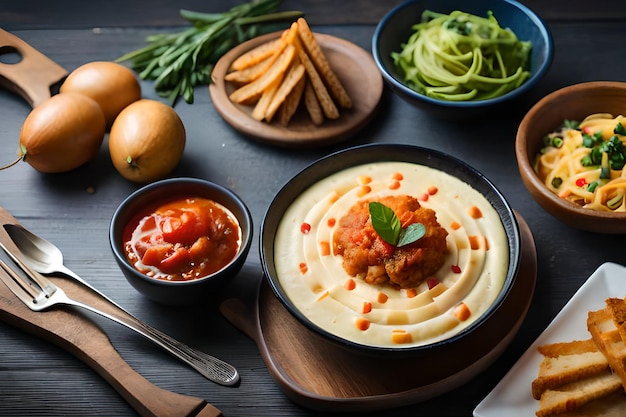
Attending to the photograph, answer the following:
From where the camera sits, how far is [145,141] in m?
3.68

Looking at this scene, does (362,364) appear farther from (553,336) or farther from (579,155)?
(579,155)

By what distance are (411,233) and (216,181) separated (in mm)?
1339

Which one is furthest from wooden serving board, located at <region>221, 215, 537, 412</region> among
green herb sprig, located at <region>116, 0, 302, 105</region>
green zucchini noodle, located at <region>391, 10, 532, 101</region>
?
green herb sprig, located at <region>116, 0, 302, 105</region>

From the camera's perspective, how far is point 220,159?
4043mm

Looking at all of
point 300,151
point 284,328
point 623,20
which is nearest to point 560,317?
point 284,328

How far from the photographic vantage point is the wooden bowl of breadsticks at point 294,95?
4.04 m

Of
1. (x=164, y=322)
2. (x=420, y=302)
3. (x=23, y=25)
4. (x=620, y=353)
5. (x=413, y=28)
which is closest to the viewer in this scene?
(x=620, y=353)

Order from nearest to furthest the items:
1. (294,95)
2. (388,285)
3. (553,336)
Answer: (553,336) → (388,285) → (294,95)

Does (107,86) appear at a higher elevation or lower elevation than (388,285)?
higher

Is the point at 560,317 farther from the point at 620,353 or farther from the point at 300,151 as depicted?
the point at 300,151

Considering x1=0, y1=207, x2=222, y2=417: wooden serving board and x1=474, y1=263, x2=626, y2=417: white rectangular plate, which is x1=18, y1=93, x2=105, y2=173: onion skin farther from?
x1=474, y1=263, x2=626, y2=417: white rectangular plate

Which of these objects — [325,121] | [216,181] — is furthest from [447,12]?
[216,181]

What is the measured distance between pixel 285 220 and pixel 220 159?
0.86 meters

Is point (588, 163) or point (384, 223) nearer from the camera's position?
point (384, 223)
